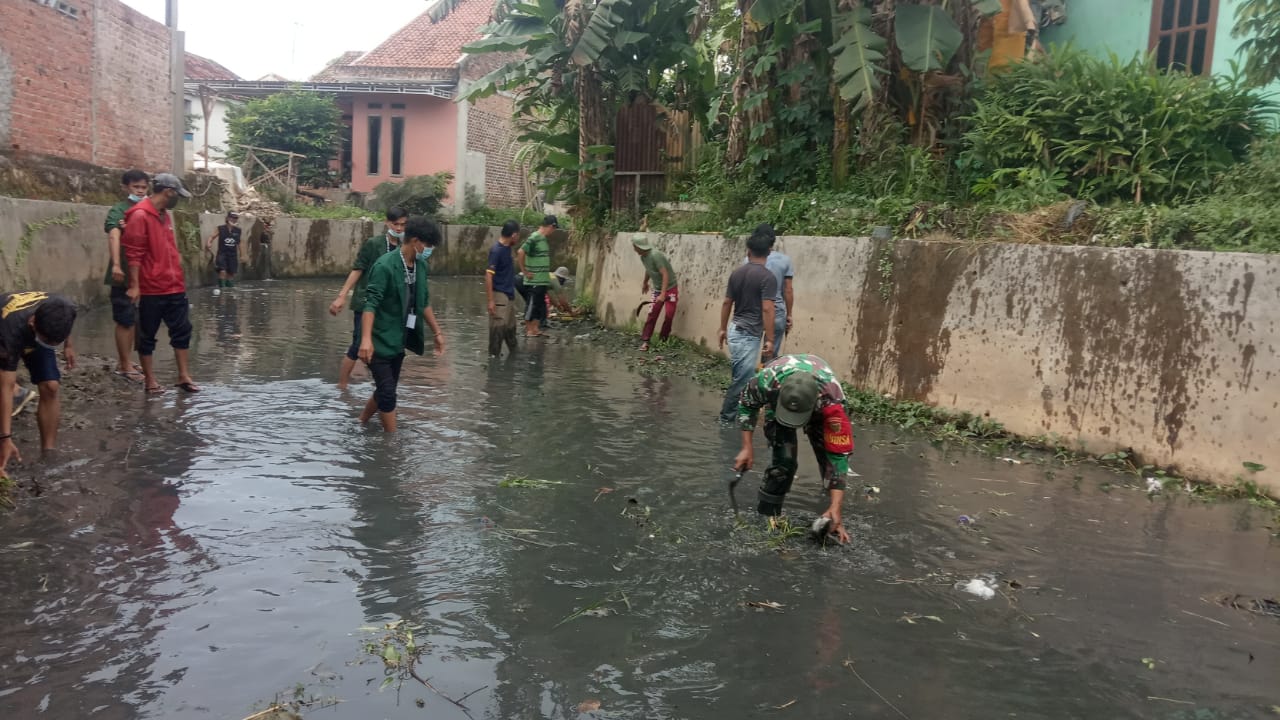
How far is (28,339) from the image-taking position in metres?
5.67

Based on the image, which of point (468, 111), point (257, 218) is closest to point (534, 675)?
point (257, 218)

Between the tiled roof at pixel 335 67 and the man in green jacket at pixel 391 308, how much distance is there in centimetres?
2979

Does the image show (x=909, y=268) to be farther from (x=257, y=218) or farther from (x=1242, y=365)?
(x=257, y=218)

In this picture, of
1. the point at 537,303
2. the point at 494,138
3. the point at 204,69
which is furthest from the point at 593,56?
the point at 204,69

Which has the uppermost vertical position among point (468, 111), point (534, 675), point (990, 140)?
point (468, 111)

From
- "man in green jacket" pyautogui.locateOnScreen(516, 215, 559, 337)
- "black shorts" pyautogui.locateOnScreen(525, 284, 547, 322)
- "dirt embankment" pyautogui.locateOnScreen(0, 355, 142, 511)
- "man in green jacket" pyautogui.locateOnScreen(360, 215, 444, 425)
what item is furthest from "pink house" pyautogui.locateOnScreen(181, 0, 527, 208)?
"man in green jacket" pyautogui.locateOnScreen(360, 215, 444, 425)

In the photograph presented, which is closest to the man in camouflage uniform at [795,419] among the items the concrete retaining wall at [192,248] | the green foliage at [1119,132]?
the green foliage at [1119,132]

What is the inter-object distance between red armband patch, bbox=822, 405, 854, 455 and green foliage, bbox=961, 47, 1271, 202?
560cm

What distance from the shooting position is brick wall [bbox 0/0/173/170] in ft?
50.6

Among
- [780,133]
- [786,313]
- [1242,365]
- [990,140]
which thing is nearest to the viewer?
[1242,365]

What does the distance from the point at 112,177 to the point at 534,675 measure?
1753 centimetres

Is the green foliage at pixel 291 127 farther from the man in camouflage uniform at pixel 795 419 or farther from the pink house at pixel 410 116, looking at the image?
the man in camouflage uniform at pixel 795 419

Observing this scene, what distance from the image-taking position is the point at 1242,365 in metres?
6.72

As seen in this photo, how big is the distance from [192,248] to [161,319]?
39.6 feet
